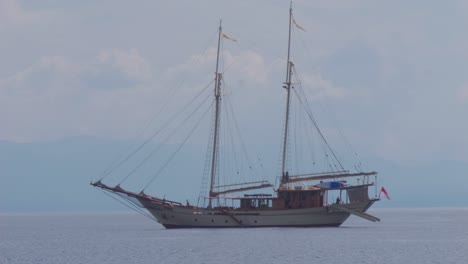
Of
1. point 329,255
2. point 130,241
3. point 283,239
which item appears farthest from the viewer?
point 130,241

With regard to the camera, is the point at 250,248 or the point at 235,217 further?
the point at 235,217

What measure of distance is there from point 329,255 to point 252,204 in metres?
23.5

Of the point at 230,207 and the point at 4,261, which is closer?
the point at 4,261

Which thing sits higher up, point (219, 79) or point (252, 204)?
point (219, 79)

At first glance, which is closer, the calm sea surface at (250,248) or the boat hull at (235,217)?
the calm sea surface at (250,248)

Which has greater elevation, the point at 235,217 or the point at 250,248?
the point at 235,217

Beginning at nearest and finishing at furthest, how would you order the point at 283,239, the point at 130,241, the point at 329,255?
1. the point at 329,255
2. the point at 283,239
3. the point at 130,241

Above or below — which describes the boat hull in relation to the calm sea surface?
above

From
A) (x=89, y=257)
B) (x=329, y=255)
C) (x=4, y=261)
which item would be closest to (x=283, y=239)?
(x=329, y=255)

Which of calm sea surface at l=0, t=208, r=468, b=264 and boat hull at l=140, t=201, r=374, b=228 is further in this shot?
boat hull at l=140, t=201, r=374, b=228

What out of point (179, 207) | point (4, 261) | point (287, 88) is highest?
point (287, 88)

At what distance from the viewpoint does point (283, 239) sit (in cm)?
8856

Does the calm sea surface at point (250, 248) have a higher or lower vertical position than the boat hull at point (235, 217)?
lower

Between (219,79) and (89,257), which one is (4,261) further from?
(219,79)
